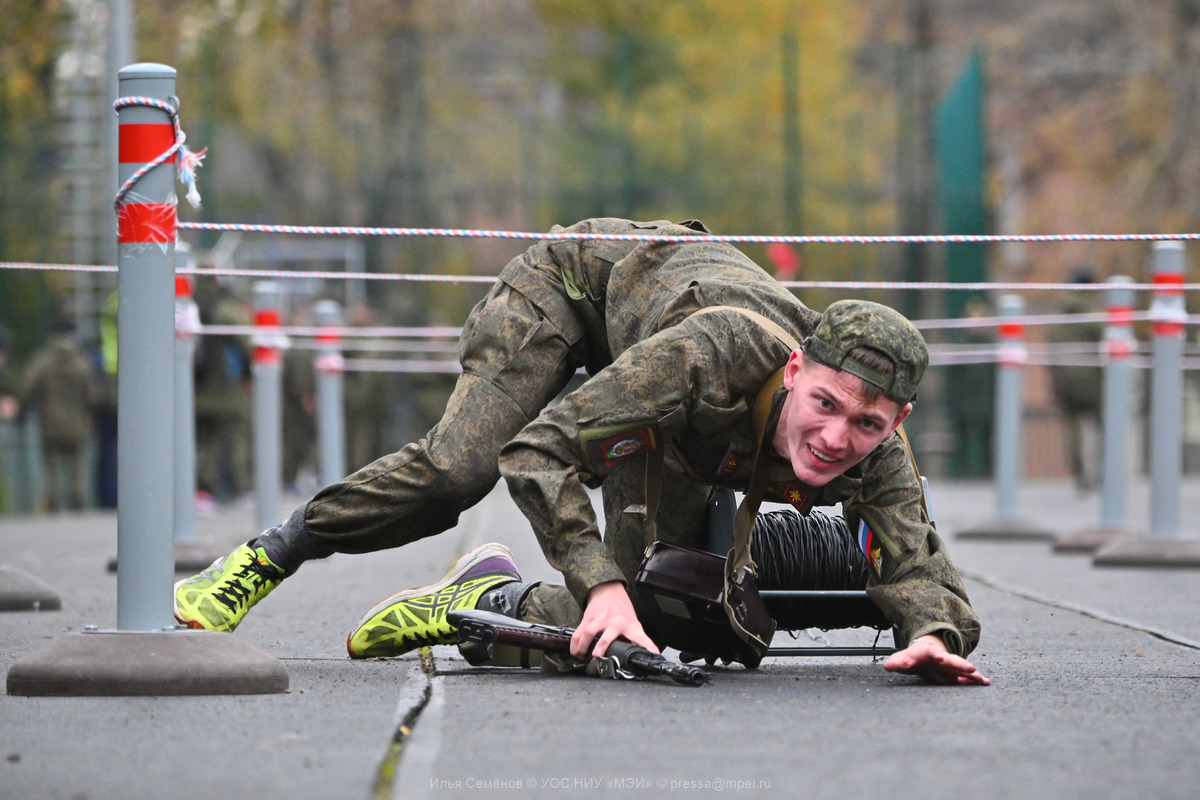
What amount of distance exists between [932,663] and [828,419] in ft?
1.88

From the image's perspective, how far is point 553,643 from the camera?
393 cm

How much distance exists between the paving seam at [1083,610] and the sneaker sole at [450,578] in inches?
73.2

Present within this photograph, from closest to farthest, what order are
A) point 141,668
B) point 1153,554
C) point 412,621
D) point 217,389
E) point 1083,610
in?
point 141,668 → point 412,621 → point 1083,610 → point 1153,554 → point 217,389

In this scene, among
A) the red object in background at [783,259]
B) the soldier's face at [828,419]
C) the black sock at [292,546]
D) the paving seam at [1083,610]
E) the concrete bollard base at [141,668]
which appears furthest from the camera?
the red object in background at [783,259]

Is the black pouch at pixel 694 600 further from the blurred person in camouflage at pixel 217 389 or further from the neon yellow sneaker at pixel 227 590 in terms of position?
the blurred person in camouflage at pixel 217 389

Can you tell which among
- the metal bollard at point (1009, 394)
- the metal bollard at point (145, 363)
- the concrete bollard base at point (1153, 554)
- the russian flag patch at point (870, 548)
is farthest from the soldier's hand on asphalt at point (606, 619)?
the metal bollard at point (1009, 394)

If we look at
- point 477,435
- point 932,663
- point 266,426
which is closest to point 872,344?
point 932,663

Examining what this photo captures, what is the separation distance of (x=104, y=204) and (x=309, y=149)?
9.65 ft

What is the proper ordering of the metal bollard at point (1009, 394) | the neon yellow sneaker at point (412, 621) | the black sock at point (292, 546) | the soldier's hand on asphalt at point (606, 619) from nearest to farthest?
the soldier's hand on asphalt at point (606, 619) → the neon yellow sneaker at point (412, 621) → the black sock at point (292, 546) → the metal bollard at point (1009, 394)

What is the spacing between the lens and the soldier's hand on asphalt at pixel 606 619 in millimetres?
3699

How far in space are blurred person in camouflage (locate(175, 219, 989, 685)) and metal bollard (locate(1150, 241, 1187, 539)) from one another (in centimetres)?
359

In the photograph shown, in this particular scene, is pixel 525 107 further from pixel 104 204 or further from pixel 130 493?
pixel 130 493

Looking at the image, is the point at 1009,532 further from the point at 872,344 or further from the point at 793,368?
the point at 872,344

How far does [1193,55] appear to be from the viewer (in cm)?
2091
